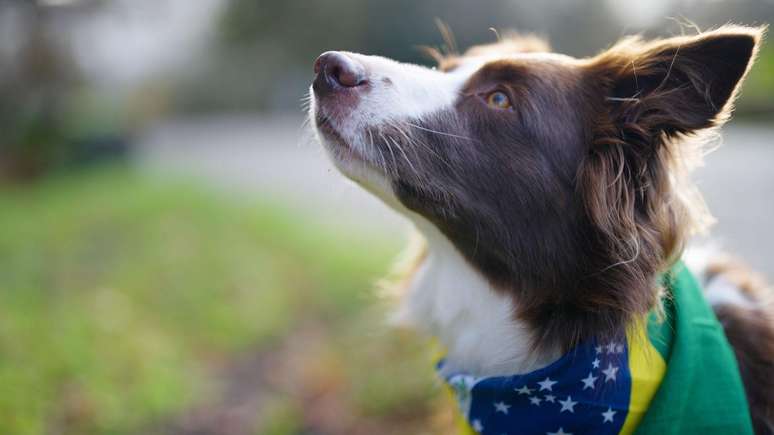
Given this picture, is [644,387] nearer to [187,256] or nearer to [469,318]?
[469,318]

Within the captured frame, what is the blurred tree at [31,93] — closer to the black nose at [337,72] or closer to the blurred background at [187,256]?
the blurred background at [187,256]

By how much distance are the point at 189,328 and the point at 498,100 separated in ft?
11.5

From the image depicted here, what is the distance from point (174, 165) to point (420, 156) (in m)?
12.2

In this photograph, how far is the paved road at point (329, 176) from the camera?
593cm

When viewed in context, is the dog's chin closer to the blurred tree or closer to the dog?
the dog

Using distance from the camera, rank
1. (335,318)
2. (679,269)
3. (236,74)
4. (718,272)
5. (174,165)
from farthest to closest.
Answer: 1. (236,74)
2. (174,165)
3. (335,318)
4. (718,272)
5. (679,269)

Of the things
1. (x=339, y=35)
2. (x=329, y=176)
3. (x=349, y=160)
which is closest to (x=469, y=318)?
(x=349, y=160)

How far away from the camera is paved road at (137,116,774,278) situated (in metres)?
5.93

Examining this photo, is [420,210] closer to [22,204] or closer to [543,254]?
[543,254]

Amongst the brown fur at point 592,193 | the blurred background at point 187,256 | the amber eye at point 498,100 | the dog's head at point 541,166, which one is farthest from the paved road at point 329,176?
the amber eye at point 498,100

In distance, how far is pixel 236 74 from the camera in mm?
27828

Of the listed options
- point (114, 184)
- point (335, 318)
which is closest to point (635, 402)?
point (335, 318)

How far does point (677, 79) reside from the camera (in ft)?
6.41

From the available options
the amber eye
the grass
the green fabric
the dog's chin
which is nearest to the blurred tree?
the grass
